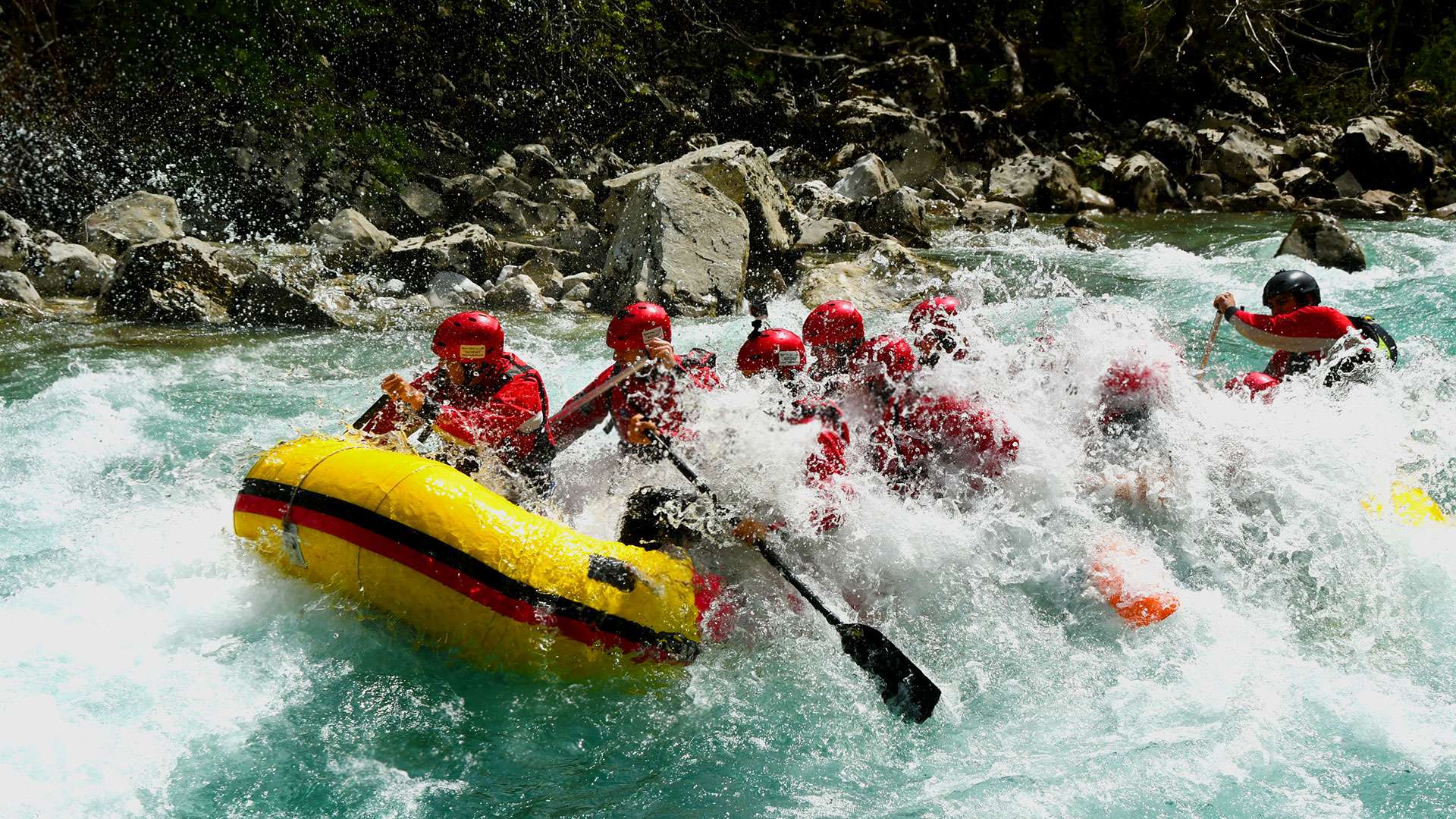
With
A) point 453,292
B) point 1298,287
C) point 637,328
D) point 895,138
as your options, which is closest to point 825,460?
point 637,328

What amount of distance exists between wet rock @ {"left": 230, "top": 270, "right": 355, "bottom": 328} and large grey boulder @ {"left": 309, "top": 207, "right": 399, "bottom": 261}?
1482 millimetres

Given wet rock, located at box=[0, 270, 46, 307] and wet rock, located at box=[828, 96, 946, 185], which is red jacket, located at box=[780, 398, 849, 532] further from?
wet rock, located at box=[828, 96, 946, 185]

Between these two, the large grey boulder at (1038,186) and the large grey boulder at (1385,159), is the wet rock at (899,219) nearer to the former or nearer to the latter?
the large grey boulder at (1038,186)

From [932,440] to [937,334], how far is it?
0.62 m

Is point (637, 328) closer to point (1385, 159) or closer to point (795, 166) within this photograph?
point (795, 166)

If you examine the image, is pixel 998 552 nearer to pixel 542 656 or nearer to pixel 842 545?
pixel 842 545

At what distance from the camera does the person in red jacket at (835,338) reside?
5406 mm

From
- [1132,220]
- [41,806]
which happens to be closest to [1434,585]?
[41,806]

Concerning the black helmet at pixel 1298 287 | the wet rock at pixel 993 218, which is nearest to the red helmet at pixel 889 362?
the black helmet at pixel 1298 287

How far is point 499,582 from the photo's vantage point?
3.90 m

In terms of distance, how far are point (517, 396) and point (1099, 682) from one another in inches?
116

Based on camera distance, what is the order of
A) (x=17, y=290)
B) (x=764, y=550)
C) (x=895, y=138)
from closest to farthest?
(x=764, y=550), (x=17, y=290), (x=895, y=138)

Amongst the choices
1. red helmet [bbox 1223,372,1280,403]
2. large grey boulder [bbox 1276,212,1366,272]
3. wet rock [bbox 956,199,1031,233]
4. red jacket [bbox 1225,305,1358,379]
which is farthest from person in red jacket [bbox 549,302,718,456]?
wet rock [bbox 956,199,1031,233]

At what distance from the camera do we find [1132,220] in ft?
50.1
